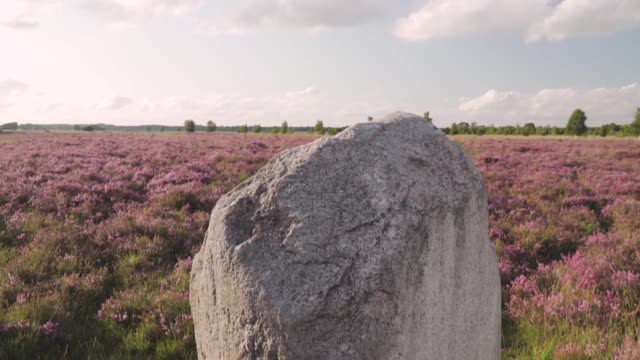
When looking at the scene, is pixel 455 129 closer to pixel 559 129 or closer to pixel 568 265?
pixel 559 129

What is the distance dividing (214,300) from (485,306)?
1.82 m

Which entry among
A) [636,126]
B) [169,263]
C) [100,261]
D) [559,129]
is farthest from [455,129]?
[100,261]

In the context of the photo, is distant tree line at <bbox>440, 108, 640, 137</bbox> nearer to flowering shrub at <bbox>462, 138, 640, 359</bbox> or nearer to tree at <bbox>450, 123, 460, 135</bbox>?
tree at <bbox>450, 123, 460, 135</bbox>

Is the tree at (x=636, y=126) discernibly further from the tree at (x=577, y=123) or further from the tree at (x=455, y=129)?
the tree at (x=455, y=129)

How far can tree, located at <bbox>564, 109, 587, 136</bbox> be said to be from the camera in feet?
277

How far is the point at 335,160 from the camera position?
2861 mm

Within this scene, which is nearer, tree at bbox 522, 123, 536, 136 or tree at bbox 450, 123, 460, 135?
tree at bbox 522, 123, 536, 136

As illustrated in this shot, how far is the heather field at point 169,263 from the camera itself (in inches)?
176

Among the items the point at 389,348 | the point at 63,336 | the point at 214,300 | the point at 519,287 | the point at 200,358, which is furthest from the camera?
the point at 519,287

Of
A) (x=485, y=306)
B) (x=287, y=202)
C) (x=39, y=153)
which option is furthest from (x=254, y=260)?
(x=39, y=153)

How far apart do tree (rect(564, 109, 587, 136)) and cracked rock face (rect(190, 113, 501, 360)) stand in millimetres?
94306

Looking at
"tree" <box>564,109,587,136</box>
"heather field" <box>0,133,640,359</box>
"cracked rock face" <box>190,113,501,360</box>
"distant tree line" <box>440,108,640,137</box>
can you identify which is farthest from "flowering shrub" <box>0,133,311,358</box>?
"tree" <box>564,109,587,136</box>

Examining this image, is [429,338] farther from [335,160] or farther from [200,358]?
[200,358]

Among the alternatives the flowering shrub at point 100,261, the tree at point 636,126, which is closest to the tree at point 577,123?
the tree at point 636,126
